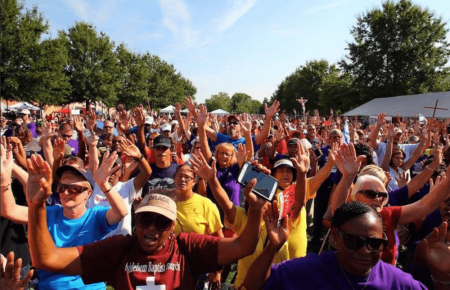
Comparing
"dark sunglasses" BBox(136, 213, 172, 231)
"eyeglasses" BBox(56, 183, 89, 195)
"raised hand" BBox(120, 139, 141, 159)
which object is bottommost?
Result: "dark sunglasses" BBox(136, 213, 172, 231)

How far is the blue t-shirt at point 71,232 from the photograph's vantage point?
8.20ft

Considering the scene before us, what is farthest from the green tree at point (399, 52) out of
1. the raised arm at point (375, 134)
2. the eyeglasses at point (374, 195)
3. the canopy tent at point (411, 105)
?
the eyeglasses at point (374, 195)

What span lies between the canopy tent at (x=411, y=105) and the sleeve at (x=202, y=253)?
74.7ft

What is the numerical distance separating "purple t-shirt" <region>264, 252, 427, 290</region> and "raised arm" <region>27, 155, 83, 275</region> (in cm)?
121

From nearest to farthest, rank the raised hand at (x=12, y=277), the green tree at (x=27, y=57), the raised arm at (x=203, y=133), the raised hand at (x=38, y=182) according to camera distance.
Answer: 1. the raised hand at (x=12, y=277)
2. the raised hand at (x=38, y=182)
3. the raised arm at (x=203, y=133)
4. the green tree at (x=27, y=57)

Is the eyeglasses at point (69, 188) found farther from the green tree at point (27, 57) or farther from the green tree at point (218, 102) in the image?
the green tree at point (218, 102)

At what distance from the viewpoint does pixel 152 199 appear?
215cm

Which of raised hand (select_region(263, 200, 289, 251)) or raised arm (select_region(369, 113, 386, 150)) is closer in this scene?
raised hand (select_region(263, 200, 289, 251))

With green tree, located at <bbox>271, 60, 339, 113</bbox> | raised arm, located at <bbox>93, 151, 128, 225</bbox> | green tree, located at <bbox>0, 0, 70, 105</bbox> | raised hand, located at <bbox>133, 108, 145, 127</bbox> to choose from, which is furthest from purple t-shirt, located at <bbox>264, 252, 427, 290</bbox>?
green tree, located at <bbox>271, 60, 339, 113</bbox>

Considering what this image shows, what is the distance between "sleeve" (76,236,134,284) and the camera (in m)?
2.02

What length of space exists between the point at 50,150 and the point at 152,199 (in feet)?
10.5

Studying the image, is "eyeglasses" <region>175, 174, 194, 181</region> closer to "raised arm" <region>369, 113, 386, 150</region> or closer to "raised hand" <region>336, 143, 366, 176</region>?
"raised hand" <region>336, 143, 366, 176</region>

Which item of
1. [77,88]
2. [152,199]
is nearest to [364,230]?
[152,199]

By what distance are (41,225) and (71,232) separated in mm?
823
